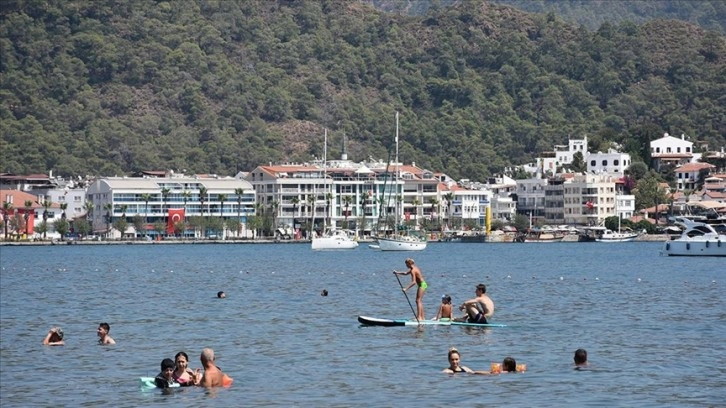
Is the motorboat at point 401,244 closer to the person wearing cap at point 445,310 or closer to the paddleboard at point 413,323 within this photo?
the paddleboard at point 413,323

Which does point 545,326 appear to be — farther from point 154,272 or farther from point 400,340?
point 154,272

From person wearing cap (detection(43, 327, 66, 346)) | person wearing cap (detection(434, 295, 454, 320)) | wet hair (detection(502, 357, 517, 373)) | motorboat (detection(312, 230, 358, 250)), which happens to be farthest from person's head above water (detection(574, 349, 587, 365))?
motorboat (detection(312, 230, 358, 250))

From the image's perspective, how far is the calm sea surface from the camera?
39.7m

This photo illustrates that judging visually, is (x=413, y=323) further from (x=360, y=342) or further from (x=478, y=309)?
(x=360, y=342)

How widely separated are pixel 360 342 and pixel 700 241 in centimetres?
8923

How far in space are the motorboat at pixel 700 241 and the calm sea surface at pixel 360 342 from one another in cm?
3668

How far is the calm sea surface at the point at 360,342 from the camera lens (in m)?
39.7

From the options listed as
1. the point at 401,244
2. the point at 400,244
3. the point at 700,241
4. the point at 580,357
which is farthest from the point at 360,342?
the point at 400,244

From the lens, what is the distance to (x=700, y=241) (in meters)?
136

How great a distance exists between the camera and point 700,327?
186 feet

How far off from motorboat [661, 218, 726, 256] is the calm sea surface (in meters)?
36.7

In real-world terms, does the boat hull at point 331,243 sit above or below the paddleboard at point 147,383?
above

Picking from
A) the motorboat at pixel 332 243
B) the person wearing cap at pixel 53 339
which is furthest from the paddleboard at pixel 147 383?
the motorboat at pixel 332 243

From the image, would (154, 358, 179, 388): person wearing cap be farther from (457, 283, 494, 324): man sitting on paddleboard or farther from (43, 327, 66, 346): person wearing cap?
(457, 283, 494, 324): man sitting on paddleboard
